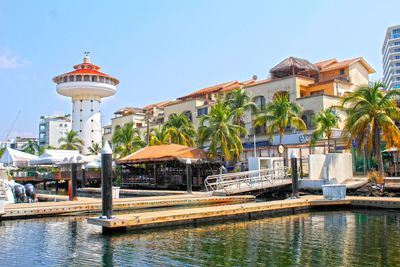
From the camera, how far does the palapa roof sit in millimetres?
39312

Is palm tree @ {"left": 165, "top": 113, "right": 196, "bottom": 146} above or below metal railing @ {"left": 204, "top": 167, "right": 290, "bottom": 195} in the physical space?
above

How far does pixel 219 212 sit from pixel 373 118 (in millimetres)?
16313

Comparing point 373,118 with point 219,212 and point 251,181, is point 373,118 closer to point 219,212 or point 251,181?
point 251,181

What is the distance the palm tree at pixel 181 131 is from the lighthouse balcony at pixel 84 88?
25.5 meters

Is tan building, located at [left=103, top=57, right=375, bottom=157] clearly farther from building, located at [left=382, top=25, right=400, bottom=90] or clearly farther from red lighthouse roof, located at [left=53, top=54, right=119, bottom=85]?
building, located at [left=382, top=25, right=400, bottom=90]

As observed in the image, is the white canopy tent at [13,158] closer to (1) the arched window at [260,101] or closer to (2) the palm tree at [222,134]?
(2) the palm tree at [222,134]

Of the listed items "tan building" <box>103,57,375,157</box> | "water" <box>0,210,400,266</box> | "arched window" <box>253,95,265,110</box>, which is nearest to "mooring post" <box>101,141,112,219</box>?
"water" <box>0,210,400,266</box>

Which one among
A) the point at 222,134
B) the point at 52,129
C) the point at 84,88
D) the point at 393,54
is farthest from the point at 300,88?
the point at 52,129

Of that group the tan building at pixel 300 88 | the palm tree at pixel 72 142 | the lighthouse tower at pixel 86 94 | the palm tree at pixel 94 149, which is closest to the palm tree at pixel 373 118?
the tan building at pixel 300 88

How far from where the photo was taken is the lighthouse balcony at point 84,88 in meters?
73.2

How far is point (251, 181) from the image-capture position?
32156 mm

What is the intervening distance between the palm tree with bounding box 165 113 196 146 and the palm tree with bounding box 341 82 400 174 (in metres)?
23.3

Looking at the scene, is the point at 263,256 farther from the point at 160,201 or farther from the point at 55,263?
the point at 160,201

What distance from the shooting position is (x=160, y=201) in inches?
1041
